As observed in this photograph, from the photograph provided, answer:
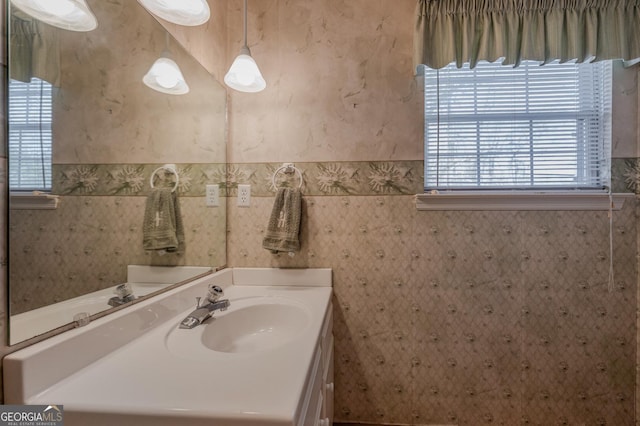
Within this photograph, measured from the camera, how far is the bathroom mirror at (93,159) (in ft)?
1.84

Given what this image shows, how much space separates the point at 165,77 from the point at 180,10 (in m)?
0.26

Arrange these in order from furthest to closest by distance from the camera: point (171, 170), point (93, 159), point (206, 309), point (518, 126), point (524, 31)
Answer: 1. point (518, 126)
2. point (524, 31)
3. point (171, 170)
4. point (206, 309)
5. point (93, 159)

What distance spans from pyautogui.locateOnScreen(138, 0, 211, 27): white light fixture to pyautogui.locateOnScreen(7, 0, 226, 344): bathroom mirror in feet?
0.31

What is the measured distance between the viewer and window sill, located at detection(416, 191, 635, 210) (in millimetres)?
1221

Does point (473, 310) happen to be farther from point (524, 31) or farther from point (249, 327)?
point (524, 31)

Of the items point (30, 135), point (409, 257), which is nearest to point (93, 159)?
point (30, 135)

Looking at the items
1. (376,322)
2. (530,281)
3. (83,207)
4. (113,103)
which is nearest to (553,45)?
(530,281)

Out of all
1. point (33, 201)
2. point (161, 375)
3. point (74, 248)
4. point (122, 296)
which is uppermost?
point (33, 201)

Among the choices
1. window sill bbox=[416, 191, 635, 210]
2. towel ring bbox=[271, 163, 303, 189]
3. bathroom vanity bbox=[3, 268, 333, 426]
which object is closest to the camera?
bathroom vanity bbox=[3, 268, 333, 426]

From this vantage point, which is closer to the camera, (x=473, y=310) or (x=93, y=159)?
(x=93, y=159)

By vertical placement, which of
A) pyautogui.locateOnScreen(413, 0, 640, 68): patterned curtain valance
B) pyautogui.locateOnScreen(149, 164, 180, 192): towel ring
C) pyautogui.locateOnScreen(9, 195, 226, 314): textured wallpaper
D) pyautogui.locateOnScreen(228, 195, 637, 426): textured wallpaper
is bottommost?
pyautogui.locateOnScreen(228, 195, 637, 426): textured wallpaper

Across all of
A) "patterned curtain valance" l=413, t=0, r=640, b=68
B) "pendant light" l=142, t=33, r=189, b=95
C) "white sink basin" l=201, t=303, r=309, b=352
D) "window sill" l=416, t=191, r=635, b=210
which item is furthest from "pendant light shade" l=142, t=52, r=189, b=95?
"window sill" l=416, t=191, r=635, b=210

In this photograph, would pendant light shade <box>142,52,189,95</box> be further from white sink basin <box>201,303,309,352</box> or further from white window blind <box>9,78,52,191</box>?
white sink basin <box>201,303,309,352</box>

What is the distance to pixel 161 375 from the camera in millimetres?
583
